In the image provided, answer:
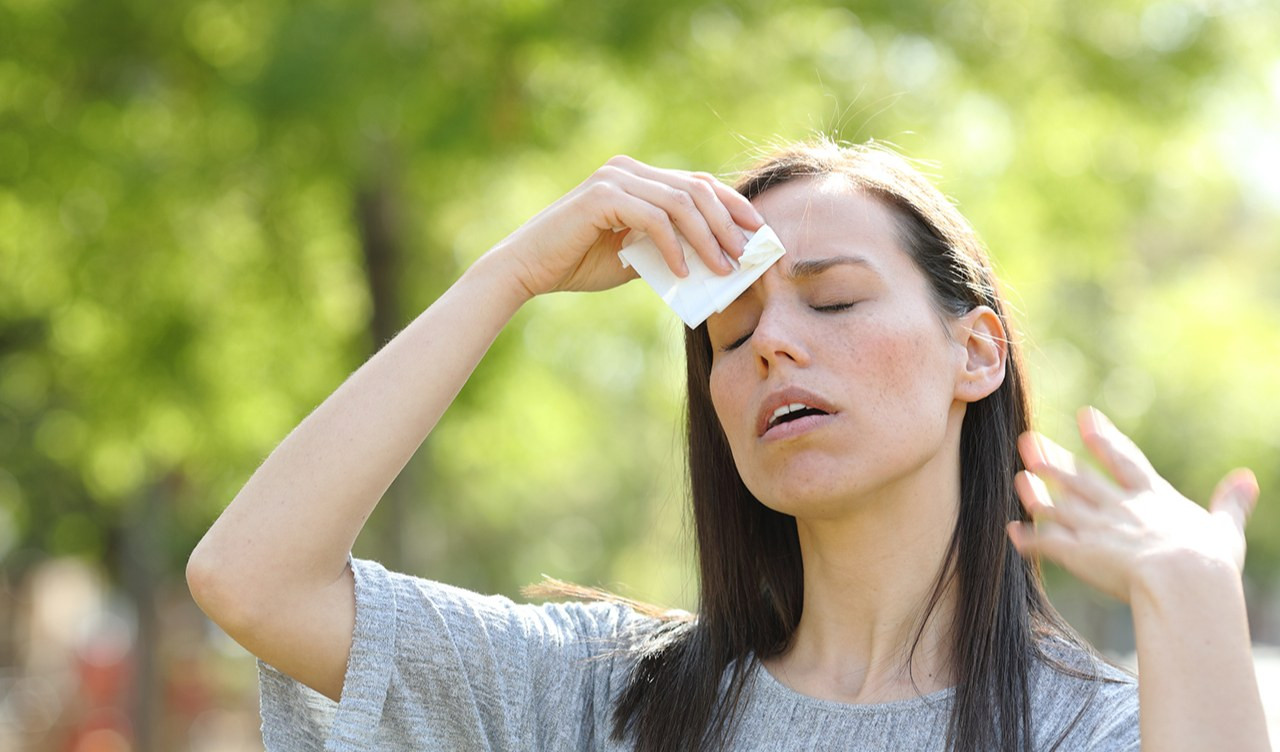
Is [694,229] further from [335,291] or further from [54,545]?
[54,545]

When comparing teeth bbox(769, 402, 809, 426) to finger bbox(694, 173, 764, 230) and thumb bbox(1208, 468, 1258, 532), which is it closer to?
finger bbox(694, 173, 764, 230)

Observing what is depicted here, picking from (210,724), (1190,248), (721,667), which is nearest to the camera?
(721,667)

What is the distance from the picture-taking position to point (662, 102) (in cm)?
746

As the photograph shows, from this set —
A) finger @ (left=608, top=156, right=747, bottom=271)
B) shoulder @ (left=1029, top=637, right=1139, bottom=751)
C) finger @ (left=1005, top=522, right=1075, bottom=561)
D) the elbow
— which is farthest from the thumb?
the elbow


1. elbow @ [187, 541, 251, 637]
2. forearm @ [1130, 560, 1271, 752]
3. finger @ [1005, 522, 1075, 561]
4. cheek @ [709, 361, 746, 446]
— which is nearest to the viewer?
forearm @ [1130, 560, 1271, 752]

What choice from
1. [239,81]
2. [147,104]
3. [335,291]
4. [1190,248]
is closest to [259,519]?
[239,81]

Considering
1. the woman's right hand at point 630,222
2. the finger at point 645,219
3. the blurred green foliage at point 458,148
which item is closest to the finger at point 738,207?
the woman's right hand at point 630,222

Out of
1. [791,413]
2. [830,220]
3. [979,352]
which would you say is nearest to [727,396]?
[791,413]

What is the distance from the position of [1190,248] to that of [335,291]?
18.7 m

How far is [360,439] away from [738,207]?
0.75 m

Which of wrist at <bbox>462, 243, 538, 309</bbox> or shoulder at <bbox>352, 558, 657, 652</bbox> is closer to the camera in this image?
shoulder at <bbox>352, 558, 657, 652</bbox>

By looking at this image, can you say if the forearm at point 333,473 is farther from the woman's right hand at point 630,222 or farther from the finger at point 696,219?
the finger at point 696,219

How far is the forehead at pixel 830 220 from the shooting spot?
8.28 feet

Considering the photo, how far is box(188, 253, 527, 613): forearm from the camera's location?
2.30 m
